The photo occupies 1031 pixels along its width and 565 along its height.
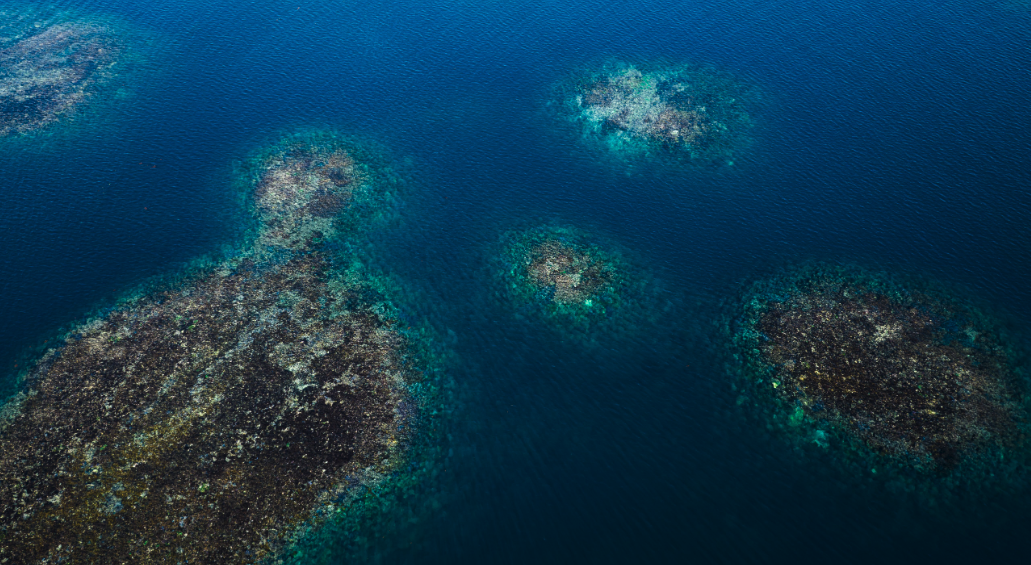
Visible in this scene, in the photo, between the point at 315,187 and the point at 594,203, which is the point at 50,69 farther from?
the point at 594,203

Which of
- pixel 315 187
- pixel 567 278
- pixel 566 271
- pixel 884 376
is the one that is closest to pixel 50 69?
pixel 315 187

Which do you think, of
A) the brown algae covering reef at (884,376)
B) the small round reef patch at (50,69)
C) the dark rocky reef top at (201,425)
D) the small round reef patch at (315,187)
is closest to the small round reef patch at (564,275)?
the brown algae covering reef at (884,376)

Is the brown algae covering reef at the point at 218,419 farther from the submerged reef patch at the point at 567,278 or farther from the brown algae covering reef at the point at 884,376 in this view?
the brown algae covering reef at the point at 884,376

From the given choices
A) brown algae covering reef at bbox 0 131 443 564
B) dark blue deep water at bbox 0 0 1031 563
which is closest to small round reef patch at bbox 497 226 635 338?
dark blue deep water at bbox 0 0 1031 563

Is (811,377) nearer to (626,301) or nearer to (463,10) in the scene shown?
(626,301)

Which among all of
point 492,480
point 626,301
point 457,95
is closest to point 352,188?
point 457,95

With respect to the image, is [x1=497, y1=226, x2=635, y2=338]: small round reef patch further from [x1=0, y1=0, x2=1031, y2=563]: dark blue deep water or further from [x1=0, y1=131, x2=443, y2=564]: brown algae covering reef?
[x1=0, y1=131, x2=443, y2=564]: brown algae covering reef

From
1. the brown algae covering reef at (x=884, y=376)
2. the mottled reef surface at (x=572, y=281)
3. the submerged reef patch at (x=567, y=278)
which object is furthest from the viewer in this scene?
the submerged reef patch at (x=567, y=278)
